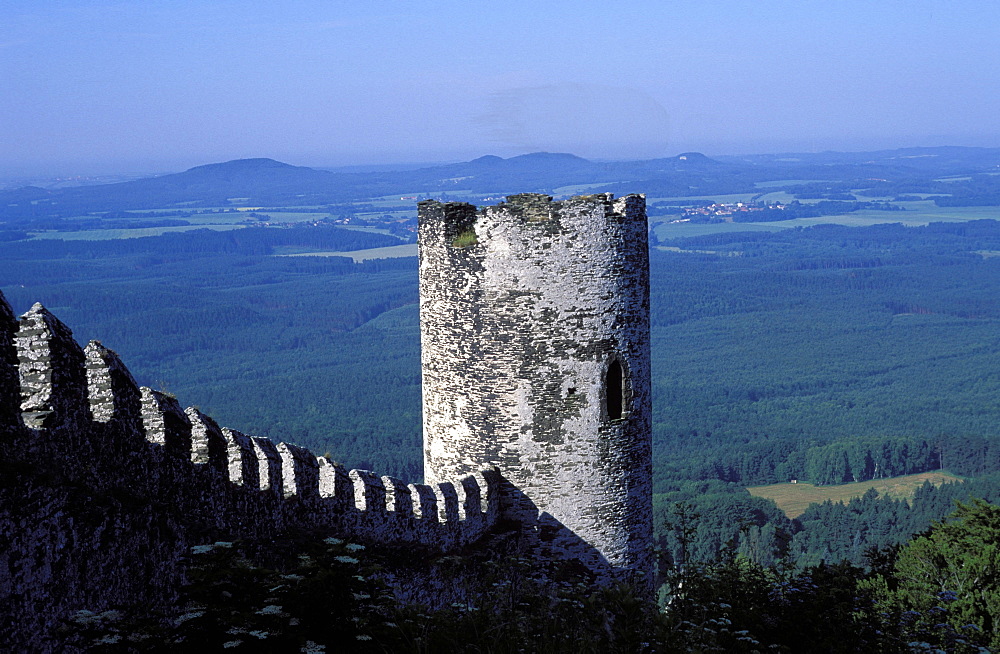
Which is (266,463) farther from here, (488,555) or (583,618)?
(488,555)

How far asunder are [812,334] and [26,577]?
15800cm

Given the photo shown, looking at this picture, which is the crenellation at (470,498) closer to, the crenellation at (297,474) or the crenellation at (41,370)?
the crenellation at (297,474)

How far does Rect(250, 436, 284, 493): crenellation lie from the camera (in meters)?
9.85

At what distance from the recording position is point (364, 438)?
86.8 m

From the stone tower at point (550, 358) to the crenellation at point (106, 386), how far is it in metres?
6.39

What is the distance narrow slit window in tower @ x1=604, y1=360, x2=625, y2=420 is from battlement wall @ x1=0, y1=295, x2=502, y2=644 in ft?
15.7

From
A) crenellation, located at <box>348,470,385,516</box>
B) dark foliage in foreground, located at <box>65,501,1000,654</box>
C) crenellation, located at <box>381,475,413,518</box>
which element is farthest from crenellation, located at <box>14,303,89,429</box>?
crenellation, located at <box>381,475,413,518</box>

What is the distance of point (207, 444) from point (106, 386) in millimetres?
1500

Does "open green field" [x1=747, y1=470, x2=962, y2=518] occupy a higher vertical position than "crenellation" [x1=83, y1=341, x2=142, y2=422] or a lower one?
lower

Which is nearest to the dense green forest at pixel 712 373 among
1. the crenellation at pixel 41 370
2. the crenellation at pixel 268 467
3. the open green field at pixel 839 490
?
the open green field at pixel 839 490

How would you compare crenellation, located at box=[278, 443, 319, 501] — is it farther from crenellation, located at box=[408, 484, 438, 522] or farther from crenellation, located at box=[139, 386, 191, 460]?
crenellation, located at box=[139, 386, 191, 460]

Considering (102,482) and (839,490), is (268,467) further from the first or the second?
(839,490)

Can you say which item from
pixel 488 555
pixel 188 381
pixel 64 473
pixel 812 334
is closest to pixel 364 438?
pixel 188 381

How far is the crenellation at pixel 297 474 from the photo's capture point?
411 inches
